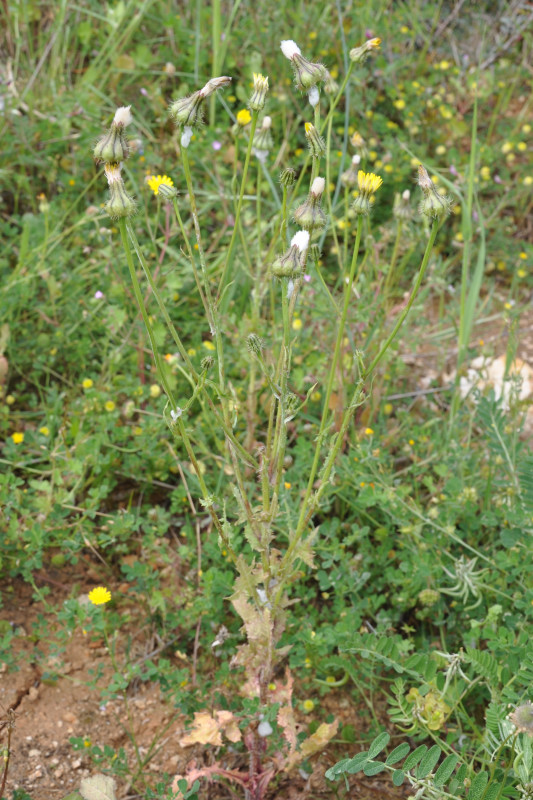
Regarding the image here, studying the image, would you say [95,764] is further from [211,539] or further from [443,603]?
[443,603]

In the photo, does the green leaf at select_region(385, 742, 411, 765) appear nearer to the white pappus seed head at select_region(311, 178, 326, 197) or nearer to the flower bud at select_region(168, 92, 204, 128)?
the white pappus seed head at select_region(311, 178, 326, 197)

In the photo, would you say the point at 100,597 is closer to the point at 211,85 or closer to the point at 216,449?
the point at 216,449

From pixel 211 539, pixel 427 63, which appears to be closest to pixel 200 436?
pixel 211 539

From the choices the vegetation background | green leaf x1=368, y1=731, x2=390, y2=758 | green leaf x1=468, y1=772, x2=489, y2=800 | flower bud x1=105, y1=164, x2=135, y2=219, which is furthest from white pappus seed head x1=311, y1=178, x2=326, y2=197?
Result: green leaf x1=468, y1=772, x2=489, y2=800

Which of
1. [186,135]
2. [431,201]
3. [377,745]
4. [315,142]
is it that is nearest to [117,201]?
[186,135]

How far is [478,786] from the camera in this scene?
122 cm

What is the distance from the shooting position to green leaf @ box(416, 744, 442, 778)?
46.7 inches

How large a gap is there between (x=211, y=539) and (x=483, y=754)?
2.46 ft

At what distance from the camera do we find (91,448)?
2.08m

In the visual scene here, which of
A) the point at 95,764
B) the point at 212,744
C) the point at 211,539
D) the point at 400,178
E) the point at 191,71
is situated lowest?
the point at 95,764

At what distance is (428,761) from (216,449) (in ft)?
3.77

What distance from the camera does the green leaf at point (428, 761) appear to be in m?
1.19

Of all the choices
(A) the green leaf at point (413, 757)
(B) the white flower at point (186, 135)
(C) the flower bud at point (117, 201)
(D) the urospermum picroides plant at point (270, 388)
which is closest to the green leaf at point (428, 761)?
(A) the green leaf at point (413, 757)

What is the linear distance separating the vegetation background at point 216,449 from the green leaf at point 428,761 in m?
0.10
